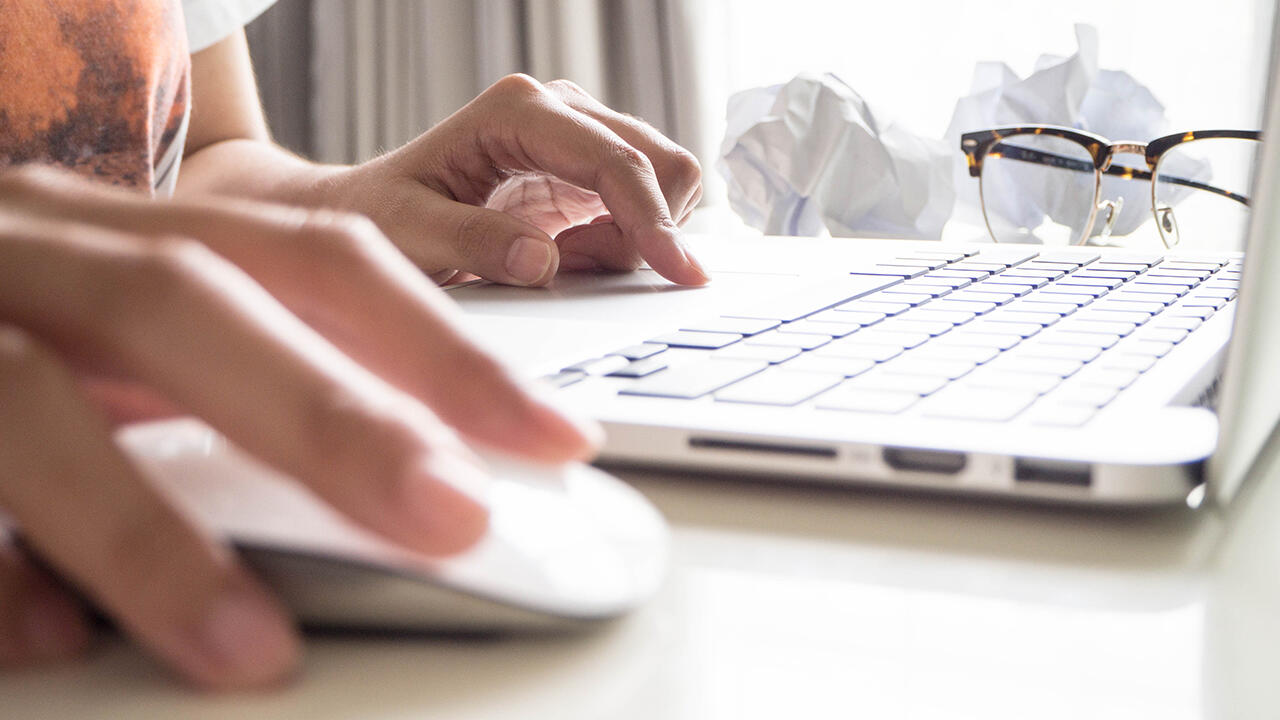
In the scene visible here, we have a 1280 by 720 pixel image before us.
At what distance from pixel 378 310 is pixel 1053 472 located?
0.17 metres

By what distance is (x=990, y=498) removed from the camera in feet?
0.94

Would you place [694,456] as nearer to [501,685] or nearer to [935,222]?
[501,685]

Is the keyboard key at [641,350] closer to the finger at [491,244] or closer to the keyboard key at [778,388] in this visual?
the keyboard key at [778,388]

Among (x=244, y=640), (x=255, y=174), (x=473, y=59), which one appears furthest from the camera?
(x=473, y=59)

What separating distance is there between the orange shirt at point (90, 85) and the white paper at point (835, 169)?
665 millimetres

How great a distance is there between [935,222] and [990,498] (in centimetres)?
104

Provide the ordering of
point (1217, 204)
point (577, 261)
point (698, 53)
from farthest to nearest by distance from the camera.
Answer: point (698, 53) → point (1217, 204) → point (577, 261)

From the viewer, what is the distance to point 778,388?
1.10ft

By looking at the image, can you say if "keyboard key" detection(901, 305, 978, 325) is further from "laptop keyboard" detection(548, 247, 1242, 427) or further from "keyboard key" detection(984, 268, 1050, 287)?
"keyboard key" detection(984, 268, 1050, 287)

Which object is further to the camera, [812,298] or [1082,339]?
[812,298]

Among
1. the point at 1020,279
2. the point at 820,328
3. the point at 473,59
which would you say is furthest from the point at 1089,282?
the point at 473,59

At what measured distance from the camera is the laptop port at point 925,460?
277 millimetres

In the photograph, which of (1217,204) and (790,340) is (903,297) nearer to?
(790,340)

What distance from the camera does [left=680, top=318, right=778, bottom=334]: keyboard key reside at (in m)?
0.44
